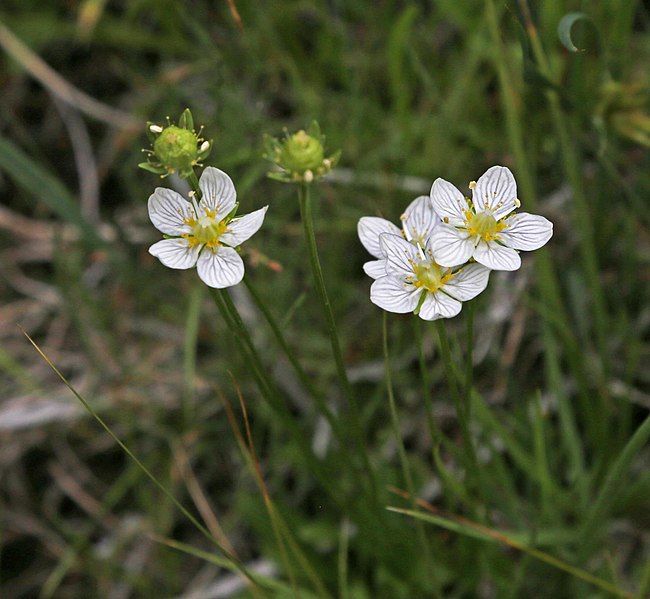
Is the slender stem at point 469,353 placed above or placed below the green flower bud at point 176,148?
below

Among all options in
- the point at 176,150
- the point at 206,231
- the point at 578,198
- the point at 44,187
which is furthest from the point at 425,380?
the point at 44,187

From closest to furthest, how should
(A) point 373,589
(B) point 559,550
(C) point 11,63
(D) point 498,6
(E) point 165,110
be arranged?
(B) point 559,550 → (A) point 373,589 → (D) point 498,6 → (E) point 165,110 → (C) point 11,63

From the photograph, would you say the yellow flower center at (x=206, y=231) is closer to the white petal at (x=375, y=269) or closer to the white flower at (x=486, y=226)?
the white petal at (x=375, y=269)

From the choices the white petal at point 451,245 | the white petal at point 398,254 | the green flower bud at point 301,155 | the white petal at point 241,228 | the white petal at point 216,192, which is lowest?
the white petal at point 398,254

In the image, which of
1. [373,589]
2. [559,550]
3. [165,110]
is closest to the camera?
[559,550]

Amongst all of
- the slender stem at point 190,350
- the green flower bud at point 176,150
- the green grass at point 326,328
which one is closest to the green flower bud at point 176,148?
the green flower bud at point 176,150

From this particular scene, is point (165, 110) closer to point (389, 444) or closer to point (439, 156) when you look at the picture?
point (439, 156)

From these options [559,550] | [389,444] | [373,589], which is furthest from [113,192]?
[559,550]

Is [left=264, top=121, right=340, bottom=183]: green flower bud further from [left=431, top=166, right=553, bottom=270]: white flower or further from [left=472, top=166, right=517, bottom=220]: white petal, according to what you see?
[left=472, top=166, right=517, bottom=220]: white petal
